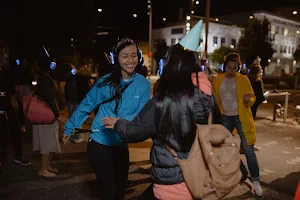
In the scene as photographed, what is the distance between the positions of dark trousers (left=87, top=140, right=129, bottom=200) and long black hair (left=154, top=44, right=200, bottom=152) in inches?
39.6

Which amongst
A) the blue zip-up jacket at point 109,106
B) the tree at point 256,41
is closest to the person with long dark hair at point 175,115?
the blue zip-up jacket at point 109,106

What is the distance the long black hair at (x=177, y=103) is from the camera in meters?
2.06

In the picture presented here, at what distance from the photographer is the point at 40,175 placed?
4957mm

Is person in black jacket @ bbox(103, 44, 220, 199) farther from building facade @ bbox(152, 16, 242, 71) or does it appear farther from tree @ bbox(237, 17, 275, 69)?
building facade @ bbox(152, 16, 242, 71)

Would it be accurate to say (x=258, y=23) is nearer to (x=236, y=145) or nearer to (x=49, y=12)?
(x=49, y=12)

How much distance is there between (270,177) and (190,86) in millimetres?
3679

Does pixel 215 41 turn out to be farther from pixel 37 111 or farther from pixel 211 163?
pixel 211 163

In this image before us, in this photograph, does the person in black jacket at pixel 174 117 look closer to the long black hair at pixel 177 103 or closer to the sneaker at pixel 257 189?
the long black hair at pixel 177 103

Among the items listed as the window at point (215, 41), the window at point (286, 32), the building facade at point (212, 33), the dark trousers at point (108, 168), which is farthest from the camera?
the window at point (286, 32)

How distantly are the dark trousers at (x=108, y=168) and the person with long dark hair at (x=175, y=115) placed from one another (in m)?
0.82

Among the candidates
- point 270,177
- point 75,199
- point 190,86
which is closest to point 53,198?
point 75,199

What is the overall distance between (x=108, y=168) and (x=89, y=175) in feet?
7.47

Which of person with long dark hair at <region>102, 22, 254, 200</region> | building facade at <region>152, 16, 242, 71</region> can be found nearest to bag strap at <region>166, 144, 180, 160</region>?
person with long dark hair at <region>102, 22, 254, 200</region>

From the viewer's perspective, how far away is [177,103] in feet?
6.77
